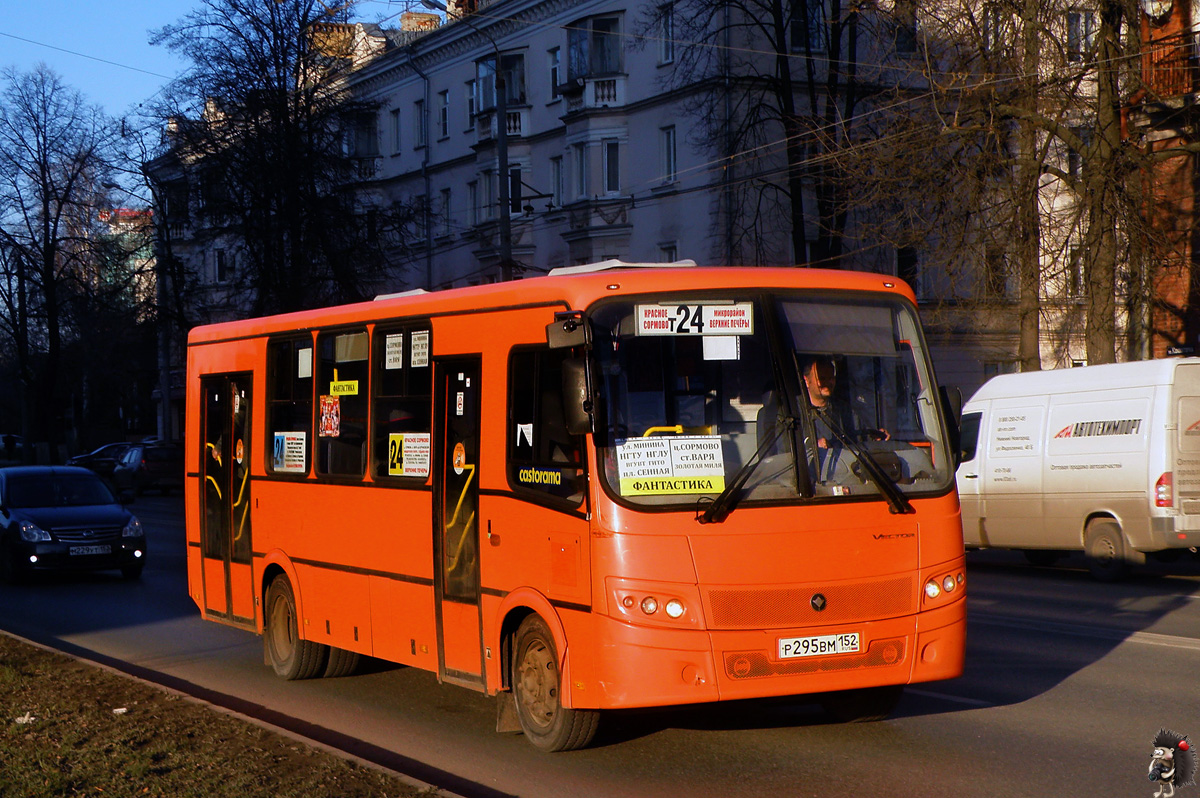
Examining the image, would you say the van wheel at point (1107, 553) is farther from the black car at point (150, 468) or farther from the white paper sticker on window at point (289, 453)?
the black car at point (150, 468)

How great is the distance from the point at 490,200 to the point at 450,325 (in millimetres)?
42557

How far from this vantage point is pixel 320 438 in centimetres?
1075

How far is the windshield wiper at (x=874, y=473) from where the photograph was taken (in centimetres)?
775

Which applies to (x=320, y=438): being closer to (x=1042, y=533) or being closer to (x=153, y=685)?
(x=153, y=685)

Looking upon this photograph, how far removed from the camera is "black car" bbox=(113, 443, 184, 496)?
48000 millimetres

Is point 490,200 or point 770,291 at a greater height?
point 490,200

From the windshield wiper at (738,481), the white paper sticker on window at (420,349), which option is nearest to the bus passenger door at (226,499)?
the white paper sticker on window at (420,349)

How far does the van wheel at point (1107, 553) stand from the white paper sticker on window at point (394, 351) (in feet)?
35.5

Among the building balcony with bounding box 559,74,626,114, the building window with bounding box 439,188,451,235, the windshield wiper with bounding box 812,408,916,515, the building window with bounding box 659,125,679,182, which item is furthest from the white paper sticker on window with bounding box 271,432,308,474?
the building window with bounding box 439,188,451,235

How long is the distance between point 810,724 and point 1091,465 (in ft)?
33.6

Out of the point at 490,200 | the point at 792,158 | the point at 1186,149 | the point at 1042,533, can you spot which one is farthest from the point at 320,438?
the point at 490,200

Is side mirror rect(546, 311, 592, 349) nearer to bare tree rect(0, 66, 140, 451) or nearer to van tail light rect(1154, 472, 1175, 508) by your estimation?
van tail light rect(1154, 472, 1175, 508)

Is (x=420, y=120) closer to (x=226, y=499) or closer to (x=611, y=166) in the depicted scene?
(x=611, y=166)

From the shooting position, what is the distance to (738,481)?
24.5 feet
